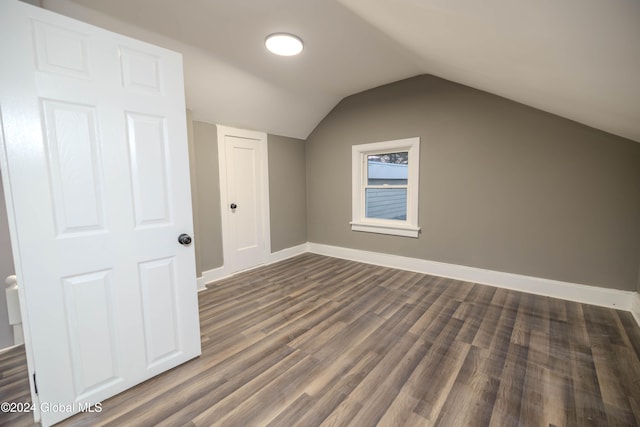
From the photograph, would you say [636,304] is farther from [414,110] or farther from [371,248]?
[414,110]

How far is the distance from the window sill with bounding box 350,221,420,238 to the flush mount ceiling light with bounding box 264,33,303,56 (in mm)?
2595

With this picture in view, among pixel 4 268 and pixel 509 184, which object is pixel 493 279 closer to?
pixel 509 184

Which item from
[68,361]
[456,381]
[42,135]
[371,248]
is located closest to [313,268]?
[371,248]

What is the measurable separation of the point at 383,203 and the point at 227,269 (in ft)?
8.71

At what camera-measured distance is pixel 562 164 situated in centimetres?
270

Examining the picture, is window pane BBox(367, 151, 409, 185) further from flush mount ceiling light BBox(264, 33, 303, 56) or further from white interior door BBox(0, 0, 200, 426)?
white interior door BBox(0, 0, 200, 426)

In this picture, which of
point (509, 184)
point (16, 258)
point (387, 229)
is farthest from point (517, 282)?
point (16, 258)

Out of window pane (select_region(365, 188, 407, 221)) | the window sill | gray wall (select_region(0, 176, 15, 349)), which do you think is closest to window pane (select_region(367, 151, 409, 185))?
window pane (select_region(365, 188, 407, 221))

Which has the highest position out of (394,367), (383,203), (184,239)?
(383,203)

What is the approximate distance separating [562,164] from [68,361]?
14.3 feet

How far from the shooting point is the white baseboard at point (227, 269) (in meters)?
3.28

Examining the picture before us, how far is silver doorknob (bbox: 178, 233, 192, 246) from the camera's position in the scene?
69.7 inches

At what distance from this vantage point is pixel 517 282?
9.82 feet

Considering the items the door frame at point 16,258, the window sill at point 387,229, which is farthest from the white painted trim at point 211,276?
the window sill at point 387,229
